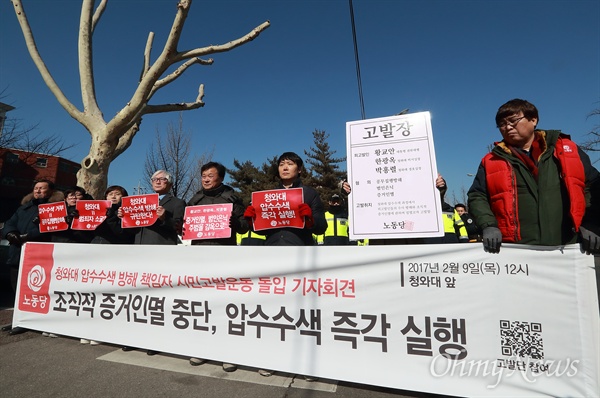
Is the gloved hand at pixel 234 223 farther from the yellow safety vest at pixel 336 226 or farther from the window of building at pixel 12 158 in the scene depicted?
the window of building at pixel 12 158

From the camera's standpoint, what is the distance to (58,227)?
13.0ft

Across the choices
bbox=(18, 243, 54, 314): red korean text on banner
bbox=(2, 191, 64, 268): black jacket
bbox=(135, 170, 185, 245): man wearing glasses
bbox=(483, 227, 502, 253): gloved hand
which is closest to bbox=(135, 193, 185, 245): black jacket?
bbox=(135, 170, 185, 245): man wearing glasses

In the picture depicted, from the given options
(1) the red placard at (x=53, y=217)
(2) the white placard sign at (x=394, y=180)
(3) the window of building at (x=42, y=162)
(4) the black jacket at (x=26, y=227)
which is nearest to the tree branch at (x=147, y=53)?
(4) the black jacket at (x=26, y=227)

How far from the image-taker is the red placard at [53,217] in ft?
13.0

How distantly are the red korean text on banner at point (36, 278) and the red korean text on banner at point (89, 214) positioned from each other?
0.39 metres

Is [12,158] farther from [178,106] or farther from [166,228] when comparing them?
[166,228]

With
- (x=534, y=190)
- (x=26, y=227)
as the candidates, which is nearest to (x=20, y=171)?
(x=26, y=227)

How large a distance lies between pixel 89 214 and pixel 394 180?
149 inches

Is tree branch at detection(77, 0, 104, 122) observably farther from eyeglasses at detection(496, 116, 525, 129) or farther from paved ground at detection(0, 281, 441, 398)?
eyeglasses at detection(496, 116, 525, 129)

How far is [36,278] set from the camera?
362 cm

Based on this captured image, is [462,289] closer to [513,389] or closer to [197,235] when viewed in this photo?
[513,389]

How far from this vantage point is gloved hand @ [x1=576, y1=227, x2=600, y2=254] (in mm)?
1939

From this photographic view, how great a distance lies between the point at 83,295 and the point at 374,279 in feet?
10.2

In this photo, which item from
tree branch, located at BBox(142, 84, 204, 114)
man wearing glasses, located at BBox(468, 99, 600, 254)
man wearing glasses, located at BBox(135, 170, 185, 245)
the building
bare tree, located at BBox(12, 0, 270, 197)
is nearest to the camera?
man wearing glasses, located at BBox(468, 99, 600, 254)
